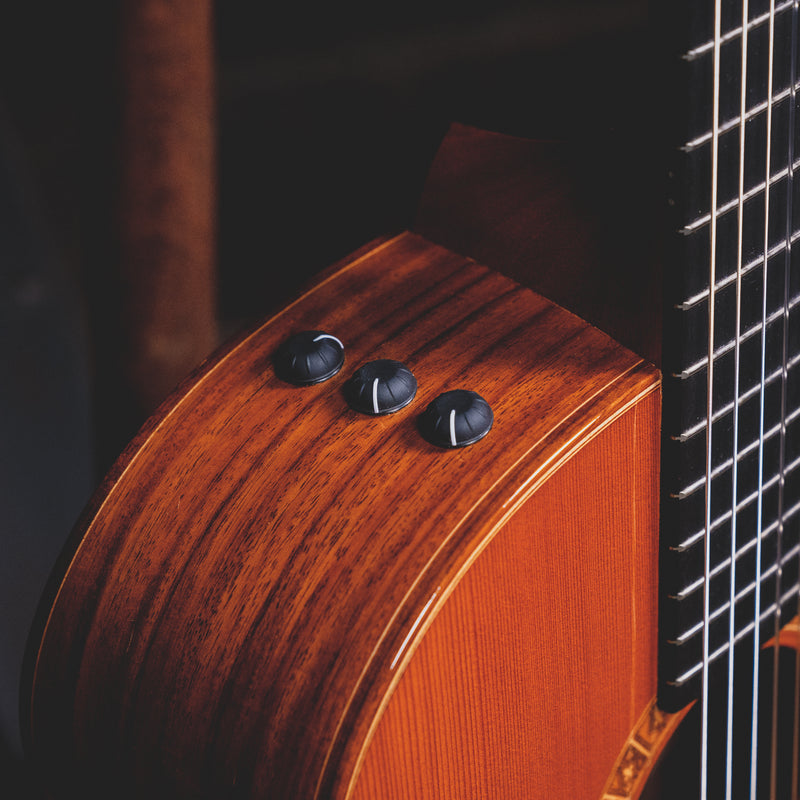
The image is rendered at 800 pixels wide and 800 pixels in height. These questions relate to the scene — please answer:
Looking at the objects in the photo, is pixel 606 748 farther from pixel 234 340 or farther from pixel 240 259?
pixel 240 259

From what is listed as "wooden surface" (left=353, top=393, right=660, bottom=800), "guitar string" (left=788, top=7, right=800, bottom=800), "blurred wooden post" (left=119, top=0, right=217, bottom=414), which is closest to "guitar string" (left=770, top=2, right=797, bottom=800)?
"guitar string" (left=788, top=7, right=800, bottom=800)

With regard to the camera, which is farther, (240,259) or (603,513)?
(240,259)

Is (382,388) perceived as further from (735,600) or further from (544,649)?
(735,600)

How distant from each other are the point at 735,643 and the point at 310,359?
29cm

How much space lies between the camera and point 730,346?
53 cm

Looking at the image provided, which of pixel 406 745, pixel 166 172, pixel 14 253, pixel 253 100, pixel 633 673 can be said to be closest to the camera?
pixel 406 745

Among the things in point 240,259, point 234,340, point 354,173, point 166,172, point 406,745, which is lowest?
point 406,745

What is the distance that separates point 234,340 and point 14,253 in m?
0.59

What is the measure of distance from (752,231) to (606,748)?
27 centimetres

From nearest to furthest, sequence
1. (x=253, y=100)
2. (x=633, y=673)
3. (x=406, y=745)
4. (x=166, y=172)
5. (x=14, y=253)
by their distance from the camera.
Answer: (x=406, y=745)
(x=633, y=673)
(x=166, y=172)
(x=14, y=253)
(x=253, y=100)

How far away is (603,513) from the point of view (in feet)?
1.67

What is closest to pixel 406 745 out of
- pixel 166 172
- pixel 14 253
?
pixel 166 172

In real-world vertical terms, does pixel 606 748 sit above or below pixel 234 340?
below

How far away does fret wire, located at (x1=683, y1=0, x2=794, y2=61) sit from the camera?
1.44 ft
